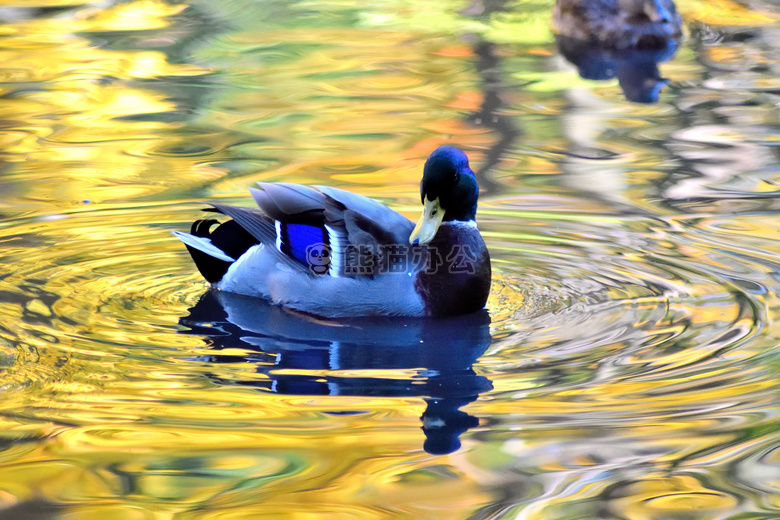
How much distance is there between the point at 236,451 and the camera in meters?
4.27

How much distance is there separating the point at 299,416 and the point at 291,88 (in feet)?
22.5

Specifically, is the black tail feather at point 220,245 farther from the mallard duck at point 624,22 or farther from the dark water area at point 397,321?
the mallard duck at point 624,22

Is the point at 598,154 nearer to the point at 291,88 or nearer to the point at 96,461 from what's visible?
the point at 291,88

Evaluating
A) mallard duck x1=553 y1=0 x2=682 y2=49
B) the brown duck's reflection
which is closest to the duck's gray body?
the brown duck's reflection

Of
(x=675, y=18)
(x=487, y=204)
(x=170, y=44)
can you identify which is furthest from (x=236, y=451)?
(x=675, y=18)

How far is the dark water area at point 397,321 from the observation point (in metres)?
4.08

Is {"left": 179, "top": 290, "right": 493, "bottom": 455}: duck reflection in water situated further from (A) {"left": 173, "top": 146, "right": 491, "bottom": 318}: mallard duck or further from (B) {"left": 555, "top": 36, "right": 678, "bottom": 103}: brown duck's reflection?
(B) {"left": 555, "top": 36, "right": 678, "bottom": 103}: brown duck's reflection

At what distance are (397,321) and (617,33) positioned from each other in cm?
772

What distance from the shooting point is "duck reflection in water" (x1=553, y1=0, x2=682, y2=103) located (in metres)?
12.0

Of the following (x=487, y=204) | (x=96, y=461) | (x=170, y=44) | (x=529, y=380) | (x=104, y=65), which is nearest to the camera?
(x=96, y=461)

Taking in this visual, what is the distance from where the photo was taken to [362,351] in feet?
17.7

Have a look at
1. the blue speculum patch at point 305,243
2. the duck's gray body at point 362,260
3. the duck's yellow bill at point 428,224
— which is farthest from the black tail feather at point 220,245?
the duck's yellow bill at point 428,224

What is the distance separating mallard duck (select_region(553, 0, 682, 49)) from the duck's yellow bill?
745 centimetres

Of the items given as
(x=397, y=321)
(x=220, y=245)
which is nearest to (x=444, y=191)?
(x=397, y=321)
